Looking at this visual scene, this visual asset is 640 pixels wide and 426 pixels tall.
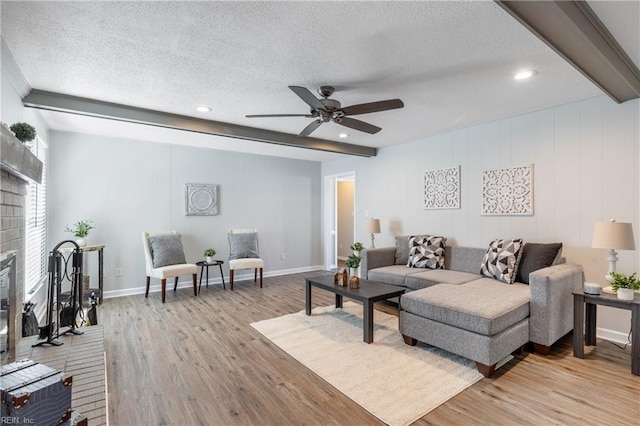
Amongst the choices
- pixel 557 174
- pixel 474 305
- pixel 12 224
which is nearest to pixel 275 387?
pixel 474 305

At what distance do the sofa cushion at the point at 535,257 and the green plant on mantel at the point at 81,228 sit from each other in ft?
18.0

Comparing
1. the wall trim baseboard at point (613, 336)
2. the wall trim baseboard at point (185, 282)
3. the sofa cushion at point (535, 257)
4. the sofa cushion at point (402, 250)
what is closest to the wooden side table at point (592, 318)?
the wall trim baseboard at point (613, 336)

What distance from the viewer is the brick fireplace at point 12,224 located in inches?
70.6

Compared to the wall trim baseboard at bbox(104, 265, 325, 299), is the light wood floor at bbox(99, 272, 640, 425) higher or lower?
lower

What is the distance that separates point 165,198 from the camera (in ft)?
17.0

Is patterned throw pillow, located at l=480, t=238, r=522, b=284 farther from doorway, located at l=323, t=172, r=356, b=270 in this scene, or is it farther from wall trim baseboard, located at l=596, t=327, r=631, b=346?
doorway, located at l=323, t=172, r=356, b=270

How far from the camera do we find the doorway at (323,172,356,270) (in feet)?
22.8

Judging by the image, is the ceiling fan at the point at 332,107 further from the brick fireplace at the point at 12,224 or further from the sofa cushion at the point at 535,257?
the sofa cushion at the point at 535,257

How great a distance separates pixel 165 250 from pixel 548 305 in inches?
185

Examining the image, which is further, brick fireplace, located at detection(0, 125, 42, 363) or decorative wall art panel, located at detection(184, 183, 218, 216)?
decorative wall art panel, located at detection(184, 183, 218, 216)

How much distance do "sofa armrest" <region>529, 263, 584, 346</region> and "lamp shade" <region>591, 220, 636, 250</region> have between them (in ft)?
1.33

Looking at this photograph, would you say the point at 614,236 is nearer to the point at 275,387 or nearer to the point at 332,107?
the point at 332,107

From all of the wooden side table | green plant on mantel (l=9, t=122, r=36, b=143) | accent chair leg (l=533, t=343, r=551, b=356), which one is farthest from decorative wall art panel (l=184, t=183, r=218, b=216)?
the wooden side table

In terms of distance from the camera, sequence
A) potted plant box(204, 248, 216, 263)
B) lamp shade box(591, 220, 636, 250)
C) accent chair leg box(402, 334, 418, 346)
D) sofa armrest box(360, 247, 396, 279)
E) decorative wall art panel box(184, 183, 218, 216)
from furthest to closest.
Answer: decorative wall art panel box(184, 183, 218, 216), potted plant box(204, 248, 216, 263), sofa armrest box(360, 247, 396, 279), accent chair leg box(402, 334, 418, 346), lamp shade box(591, 220, 636, 250)
